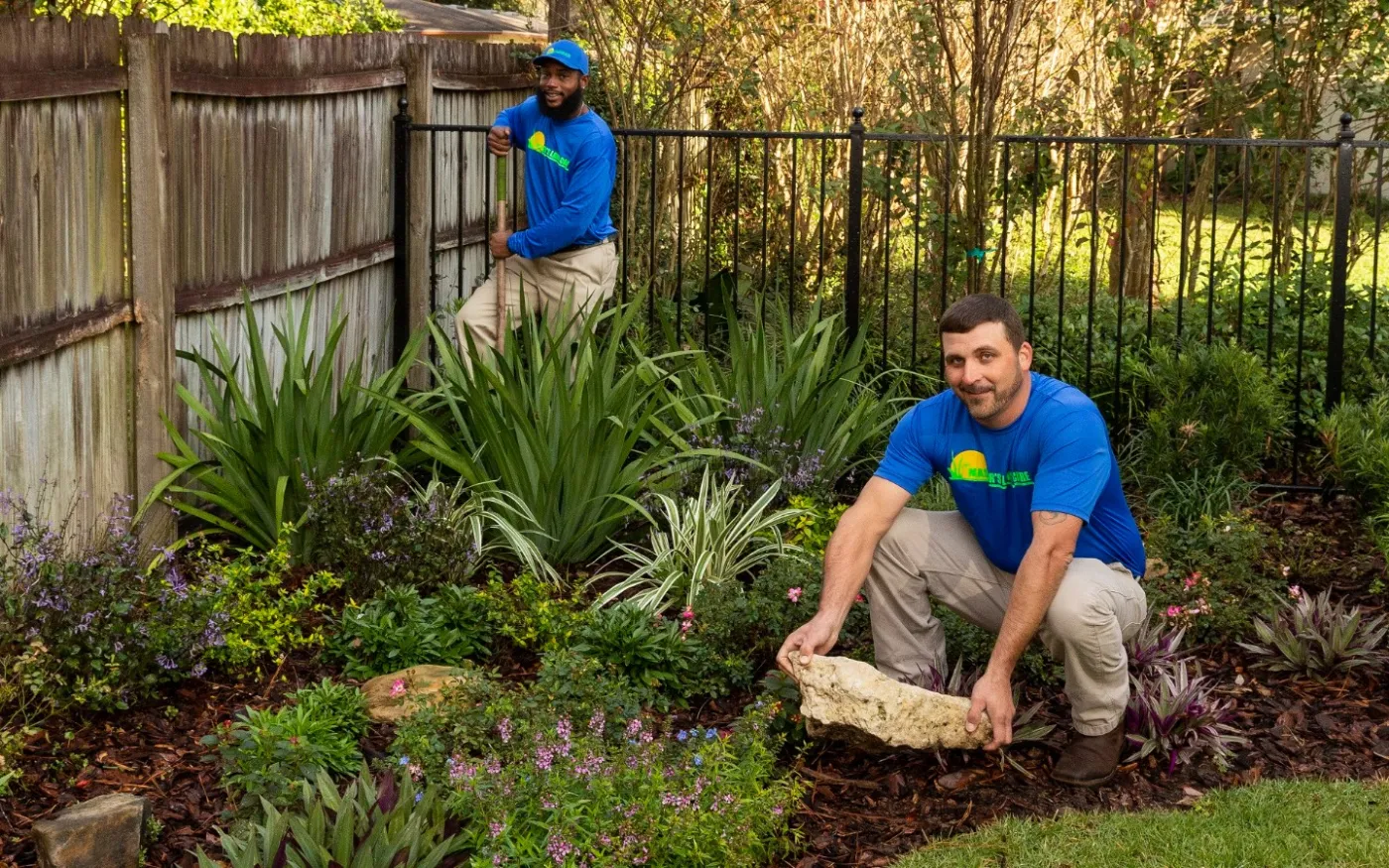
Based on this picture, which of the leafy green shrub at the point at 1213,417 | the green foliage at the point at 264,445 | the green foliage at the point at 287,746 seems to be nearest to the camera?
the green foliage at the point at 287,746

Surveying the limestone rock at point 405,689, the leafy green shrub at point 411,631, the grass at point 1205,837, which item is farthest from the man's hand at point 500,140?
the grass at point 1205,837

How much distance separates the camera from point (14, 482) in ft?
15.5

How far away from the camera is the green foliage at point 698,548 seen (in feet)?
17.5

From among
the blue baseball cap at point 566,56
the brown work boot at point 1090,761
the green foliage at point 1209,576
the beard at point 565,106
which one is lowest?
the brown work boot at point 1090,761

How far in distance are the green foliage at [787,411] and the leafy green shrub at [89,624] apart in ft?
6.99

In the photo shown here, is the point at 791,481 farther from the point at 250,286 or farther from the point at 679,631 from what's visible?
the point at 250,286

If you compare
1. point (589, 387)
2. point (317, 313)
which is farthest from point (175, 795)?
point (317, 313)

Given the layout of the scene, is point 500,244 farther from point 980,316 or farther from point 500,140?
point 980,316

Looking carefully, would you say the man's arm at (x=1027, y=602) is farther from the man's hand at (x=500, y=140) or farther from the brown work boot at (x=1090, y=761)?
the man's hand at (x=500, y=140)

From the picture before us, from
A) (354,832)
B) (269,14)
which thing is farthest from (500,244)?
(269,14)

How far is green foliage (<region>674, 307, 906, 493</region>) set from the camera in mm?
6160

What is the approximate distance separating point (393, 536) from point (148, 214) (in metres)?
1.37

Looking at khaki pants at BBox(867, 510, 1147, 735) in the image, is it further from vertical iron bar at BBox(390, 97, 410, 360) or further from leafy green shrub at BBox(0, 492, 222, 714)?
vertical iron bar at BBox(390, 97, 410, 360)

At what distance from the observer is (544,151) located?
720cm
